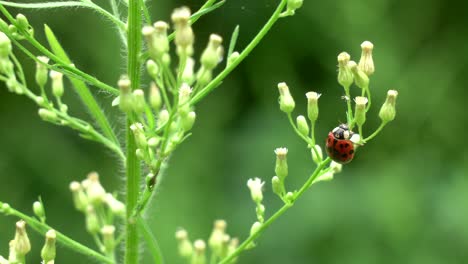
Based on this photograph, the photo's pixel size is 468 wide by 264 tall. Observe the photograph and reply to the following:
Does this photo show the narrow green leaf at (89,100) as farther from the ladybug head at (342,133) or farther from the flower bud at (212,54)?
the ladybug head at (342,133)

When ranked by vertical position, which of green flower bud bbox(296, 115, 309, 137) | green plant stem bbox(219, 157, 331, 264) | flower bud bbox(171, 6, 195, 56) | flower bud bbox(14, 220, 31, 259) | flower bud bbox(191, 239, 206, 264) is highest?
flower bud bbox(171, 6, 195, 56)

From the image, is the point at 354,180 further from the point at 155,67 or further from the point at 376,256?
the point at 155,67

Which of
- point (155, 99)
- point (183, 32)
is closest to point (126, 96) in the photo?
point (155, 99)

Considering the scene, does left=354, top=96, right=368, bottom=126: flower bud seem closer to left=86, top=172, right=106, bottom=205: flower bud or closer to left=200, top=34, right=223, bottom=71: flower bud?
left=200, top=34, right=223, bottom=71: flower bud

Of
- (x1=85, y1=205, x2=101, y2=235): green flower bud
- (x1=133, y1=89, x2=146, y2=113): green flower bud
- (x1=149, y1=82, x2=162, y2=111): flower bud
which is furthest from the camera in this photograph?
(x1=85, y1=205, x2=101, y2=235): green flower bud

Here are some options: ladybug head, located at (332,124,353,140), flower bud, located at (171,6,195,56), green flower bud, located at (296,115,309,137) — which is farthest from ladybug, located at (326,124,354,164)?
flower bud, located at (171,6,195,56)

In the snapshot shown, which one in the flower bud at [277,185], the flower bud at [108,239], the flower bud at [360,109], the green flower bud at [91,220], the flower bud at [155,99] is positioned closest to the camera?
the flower bud at [155,99]

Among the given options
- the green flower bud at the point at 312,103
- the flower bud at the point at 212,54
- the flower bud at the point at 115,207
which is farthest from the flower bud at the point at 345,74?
the flower bud at the point at 115,207
